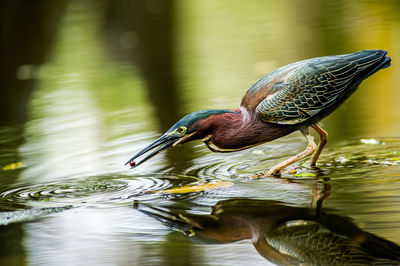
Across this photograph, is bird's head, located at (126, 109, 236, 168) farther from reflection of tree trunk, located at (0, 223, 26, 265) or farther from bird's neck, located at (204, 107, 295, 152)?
reflection of tree trunk, located at (0, 223, 26, 265)

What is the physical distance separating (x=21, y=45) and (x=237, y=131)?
11.4 metres

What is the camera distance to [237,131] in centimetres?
567

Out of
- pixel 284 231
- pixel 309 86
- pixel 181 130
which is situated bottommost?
pixel 284 231

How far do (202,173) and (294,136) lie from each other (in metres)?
1.50

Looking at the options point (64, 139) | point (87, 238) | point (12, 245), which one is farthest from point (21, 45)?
point (87, 238)

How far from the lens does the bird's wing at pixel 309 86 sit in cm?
561

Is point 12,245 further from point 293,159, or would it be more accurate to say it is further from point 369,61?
point 369,61

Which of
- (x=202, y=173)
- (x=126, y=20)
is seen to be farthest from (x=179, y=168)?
(x=126, y=20)

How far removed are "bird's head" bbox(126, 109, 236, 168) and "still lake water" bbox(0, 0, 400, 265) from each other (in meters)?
0.34

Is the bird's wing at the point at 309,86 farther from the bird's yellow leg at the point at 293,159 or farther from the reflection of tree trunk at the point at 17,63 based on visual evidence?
the reflection of tree trunk at the point at 17,63

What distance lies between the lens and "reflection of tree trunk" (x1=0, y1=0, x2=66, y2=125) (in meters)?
10.4

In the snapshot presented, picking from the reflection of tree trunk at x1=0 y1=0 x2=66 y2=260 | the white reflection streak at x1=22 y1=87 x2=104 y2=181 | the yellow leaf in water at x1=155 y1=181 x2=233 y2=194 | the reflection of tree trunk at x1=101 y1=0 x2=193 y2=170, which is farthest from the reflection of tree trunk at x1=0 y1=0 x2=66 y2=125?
the yellow leaf in water at x1=155 y1=181 x2=233 y2=194

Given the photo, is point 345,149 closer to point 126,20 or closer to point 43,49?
point 43,49

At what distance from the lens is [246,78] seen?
1012 cm
